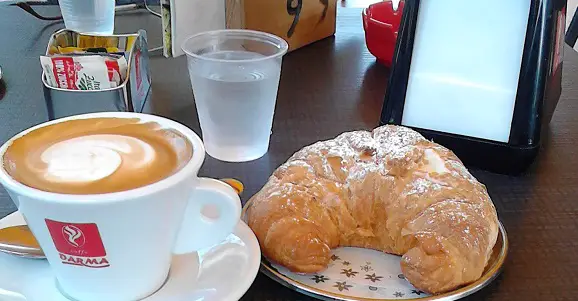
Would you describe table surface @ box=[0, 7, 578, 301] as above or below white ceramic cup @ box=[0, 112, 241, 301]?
below

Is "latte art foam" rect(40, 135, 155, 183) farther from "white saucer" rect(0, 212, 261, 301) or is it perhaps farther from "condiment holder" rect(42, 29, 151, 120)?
"condiment holder" rect(42, 29, 151, 120)

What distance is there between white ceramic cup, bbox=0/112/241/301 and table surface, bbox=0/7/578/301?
0.08 metres

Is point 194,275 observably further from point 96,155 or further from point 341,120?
point 341,120

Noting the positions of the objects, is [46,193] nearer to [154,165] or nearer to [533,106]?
[154,165]

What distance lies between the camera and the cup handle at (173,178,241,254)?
1.60 feet

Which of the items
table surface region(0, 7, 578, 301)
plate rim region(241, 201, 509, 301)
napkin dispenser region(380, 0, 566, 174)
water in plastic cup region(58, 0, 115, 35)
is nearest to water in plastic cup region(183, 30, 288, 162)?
table surface region(0, 7, 578, 301)

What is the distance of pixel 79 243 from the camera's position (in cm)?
44

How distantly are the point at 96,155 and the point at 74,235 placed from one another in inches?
2.6

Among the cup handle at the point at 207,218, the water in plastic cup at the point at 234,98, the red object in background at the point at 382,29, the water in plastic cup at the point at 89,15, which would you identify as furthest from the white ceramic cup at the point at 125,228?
the water in plastic cup at the point at 89,15

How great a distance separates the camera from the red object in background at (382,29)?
991 mm

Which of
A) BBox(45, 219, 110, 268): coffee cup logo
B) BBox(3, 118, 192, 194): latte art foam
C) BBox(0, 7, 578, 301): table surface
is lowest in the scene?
BBox(0, 7, 578, 301): table surface

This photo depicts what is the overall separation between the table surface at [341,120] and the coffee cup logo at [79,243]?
140 mm

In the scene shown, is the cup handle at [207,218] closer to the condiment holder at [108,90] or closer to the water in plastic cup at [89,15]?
the condiment holder at [108,90]

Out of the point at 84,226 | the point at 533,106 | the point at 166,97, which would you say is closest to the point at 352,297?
the point at 84,226
